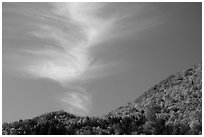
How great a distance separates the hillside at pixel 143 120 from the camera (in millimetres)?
58688

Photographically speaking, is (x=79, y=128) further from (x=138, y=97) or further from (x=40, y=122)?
(x=138, y=97)

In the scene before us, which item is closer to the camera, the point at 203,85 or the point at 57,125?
the point at 57,125

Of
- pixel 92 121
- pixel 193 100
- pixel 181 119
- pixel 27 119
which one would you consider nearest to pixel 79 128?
pixel 92 121

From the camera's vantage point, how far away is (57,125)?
204ft

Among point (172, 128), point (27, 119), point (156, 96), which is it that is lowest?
point (172, 128)

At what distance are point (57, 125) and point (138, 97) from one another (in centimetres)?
2845

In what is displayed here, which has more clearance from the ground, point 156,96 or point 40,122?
point 156,96

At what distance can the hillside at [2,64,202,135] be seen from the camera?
58688 mm

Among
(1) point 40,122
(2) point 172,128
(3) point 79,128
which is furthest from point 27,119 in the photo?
(2) point 172,128

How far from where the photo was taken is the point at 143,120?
2507 inches

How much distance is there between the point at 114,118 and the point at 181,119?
8590 millimetres

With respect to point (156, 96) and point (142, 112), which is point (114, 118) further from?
Result: point (156, 96)

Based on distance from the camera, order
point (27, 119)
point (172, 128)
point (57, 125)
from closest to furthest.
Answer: point (172, 128), point (57, 125), point (27, 119)

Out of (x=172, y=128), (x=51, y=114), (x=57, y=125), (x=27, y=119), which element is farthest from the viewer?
(x=51, y=114)
